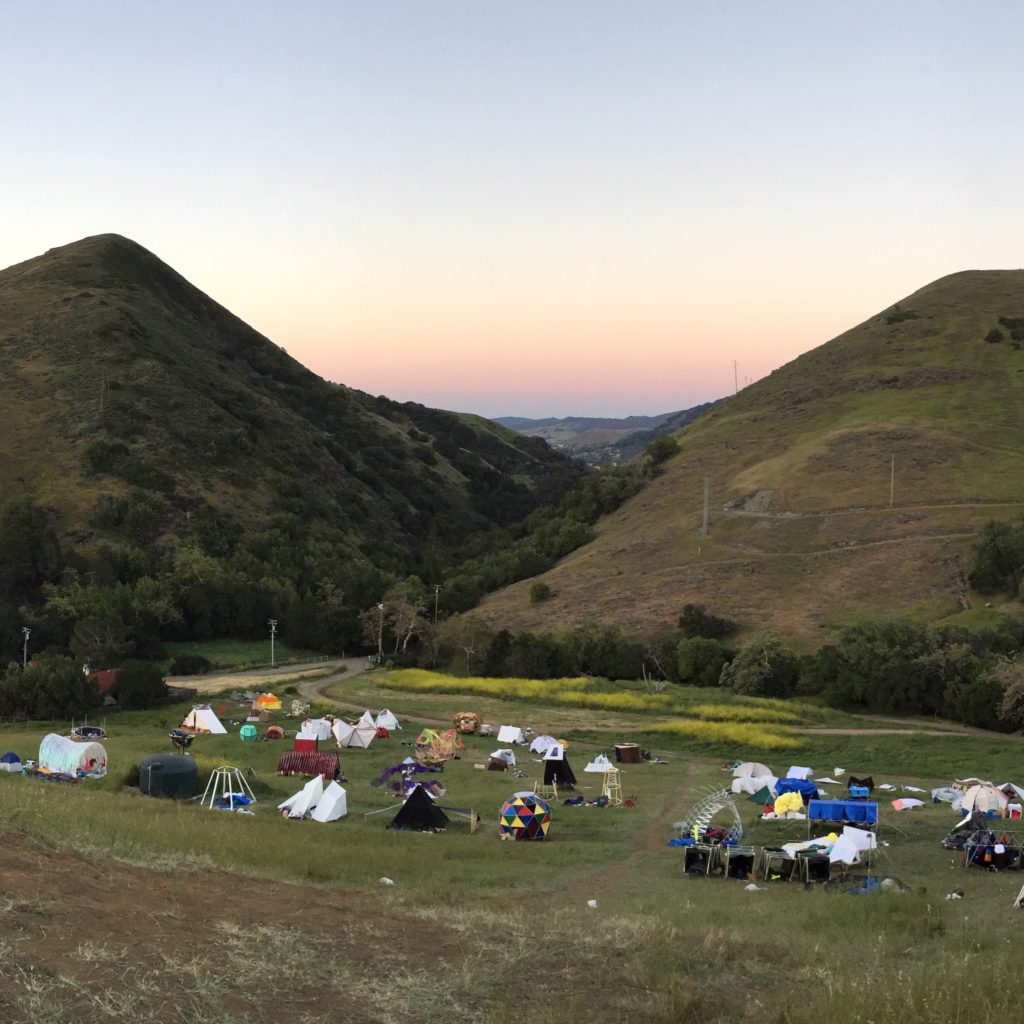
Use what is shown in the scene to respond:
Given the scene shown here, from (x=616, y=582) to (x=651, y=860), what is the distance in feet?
209

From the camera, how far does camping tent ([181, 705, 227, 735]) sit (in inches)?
2056

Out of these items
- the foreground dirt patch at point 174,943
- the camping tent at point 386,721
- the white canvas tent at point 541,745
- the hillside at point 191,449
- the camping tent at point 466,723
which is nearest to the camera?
the foreground dirt patch at point 174,943

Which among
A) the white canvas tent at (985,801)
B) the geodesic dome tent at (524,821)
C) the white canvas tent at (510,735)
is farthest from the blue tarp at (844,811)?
the white canvas tent at (510,735)

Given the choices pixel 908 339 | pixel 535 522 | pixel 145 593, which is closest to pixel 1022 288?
pixel 908 339

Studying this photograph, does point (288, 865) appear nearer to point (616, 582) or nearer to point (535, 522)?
point (616, 582)

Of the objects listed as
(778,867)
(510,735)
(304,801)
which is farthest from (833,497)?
(778,867)

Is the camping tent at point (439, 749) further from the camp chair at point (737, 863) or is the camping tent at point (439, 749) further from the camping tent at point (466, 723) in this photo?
the camp chair at point (737, 863)

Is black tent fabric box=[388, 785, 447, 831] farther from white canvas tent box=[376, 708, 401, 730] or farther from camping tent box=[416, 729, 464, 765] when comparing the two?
white canvas tent box=[376, 708, 401, 730]

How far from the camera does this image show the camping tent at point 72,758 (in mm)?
37719

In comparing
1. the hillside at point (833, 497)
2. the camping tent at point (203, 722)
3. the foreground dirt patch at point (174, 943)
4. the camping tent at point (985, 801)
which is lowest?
the camping tent at point (203, 722)

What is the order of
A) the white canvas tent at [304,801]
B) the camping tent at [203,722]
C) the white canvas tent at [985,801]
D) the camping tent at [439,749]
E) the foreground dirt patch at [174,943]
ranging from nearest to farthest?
the foreground dirt patch at [174,943] < the white canvas tent at [304,801] < the white canvas tent at [985,801] < the camping tent at [439,749] < the camping tent at [203,722]

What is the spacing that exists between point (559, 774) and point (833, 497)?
207 ft

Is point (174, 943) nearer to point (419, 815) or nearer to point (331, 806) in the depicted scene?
point (419, 815)

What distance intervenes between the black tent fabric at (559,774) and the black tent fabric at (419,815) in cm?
797
